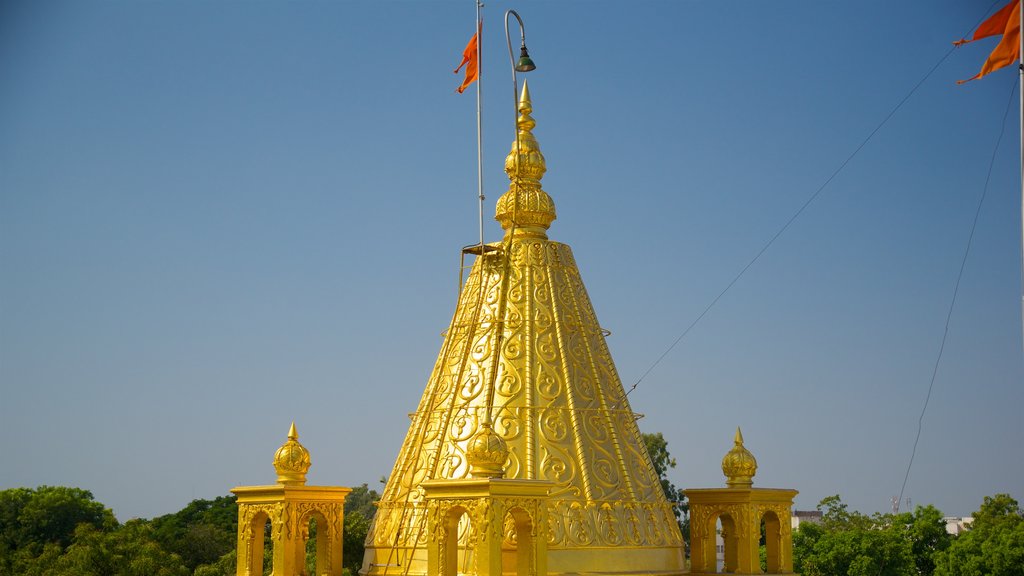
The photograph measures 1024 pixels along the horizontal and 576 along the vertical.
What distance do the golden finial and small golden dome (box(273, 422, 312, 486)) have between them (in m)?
4.23

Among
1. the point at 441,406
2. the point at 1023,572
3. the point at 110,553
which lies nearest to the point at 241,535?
the point at 441,406

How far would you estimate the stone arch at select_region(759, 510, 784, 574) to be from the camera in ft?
53.9

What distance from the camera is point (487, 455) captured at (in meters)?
13.5

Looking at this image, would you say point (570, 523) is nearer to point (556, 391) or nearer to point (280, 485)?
point (556, 391)

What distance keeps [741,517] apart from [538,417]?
316 centimetres

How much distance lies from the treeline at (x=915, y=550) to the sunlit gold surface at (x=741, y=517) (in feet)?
77.6

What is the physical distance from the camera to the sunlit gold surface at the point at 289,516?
601 inches

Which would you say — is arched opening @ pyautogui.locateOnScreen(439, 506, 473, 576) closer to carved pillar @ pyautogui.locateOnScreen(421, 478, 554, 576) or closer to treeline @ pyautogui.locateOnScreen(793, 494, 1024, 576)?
carved pillar @ pyautogui.locateOnScreen(421, 478, 554, 576)

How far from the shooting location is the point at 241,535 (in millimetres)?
15617

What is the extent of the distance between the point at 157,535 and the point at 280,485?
2403 cm

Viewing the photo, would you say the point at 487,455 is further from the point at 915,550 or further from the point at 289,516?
the point at 915,550

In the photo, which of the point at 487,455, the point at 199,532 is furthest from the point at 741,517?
the point at 199,532

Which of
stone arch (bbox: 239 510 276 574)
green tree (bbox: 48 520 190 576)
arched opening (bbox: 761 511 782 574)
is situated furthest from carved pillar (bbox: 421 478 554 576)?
green tree (bbox: 48 520 190 576)

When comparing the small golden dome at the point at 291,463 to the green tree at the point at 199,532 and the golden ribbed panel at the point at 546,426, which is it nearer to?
the golden ribbed panel at the point at 546,426
